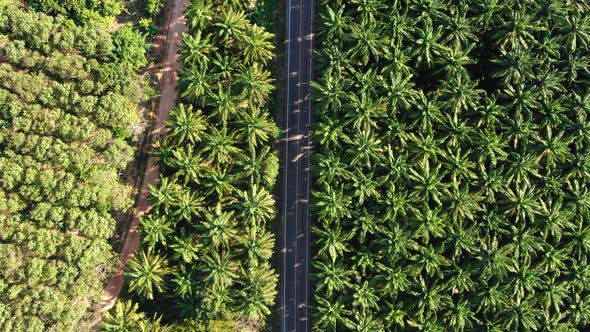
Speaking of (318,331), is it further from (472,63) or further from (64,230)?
(472,63)

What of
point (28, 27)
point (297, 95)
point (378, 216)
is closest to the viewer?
point (28, 27)

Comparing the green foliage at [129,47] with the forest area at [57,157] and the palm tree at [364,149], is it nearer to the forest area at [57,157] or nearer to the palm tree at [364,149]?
the forest area at [57,157]

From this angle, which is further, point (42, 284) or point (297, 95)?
point (297, 95)

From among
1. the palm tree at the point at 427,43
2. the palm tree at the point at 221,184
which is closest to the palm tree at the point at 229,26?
the palm tree at the point at 221,184

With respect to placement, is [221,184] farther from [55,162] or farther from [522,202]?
[522,202]

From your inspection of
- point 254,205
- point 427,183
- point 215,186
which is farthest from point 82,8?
point 427,183

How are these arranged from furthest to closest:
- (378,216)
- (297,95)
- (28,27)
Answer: (297,95), (378,216), (28,27)

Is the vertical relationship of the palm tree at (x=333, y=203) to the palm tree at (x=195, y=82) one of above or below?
below

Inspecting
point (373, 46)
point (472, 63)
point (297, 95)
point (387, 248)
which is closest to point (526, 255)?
point (387, 248)
